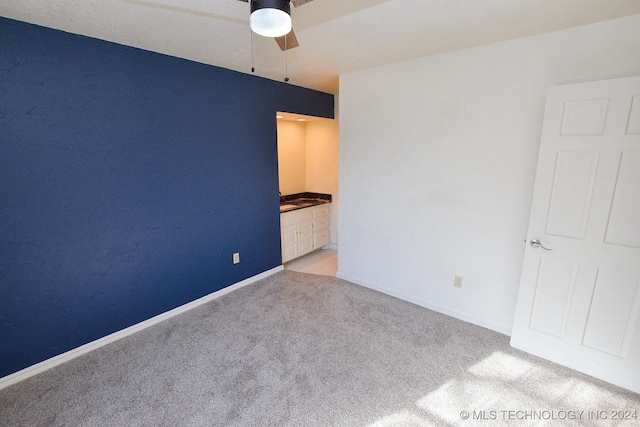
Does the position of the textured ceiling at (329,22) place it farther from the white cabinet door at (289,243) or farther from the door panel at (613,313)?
the white cabinet door at (289,243)

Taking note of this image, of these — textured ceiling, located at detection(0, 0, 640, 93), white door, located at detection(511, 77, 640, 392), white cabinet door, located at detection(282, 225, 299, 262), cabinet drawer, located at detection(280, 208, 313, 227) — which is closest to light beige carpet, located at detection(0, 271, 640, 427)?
white door, located at detection(511, 77, 640, 392)

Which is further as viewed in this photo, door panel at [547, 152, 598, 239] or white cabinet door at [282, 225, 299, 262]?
white cabinet door at [282, 225, 299, 262]

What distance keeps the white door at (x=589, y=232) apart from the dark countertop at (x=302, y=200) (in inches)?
111

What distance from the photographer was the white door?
182cm

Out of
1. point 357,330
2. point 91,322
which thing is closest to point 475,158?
point 357,330

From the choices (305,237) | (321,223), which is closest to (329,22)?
(305,237)

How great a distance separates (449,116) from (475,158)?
437 millimetres

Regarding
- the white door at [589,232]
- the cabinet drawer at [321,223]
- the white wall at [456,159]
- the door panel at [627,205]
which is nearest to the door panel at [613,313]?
the white door at [589,232]

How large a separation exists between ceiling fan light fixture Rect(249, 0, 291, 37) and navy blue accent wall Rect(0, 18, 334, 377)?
1.82 m

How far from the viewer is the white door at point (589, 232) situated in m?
1.82

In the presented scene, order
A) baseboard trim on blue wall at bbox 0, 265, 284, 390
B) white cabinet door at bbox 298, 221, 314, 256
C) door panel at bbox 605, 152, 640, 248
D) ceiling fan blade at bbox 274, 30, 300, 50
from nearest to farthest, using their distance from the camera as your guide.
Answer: ceiling fan blade at bbox 274, 30, 300, 50
door panel at bbox 605, 152, 640, 248
baseboard trim on blue wall at bbox 0, 265, 284, 390
white cabinet door at bbox 298, 221, 314, 256

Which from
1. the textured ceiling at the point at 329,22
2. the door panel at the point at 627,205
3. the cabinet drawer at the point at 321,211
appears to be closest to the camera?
the textured ceiling at the point at 329,22

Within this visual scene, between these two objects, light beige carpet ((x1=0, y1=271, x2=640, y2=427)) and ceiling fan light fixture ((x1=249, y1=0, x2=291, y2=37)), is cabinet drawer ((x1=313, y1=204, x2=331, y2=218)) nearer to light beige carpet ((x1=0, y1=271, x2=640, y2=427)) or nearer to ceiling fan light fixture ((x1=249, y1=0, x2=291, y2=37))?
light beige carpet ((x1=0, y1=271, x2=640, y2=427))

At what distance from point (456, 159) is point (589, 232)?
1.06 m
